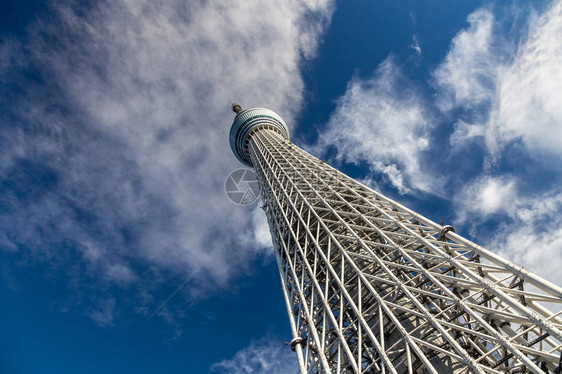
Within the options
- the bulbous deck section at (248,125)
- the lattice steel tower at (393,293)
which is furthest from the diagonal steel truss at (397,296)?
the bulbous deck section at (248,125)

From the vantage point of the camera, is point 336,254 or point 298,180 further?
point 298,180

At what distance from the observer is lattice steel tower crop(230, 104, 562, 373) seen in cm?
1164

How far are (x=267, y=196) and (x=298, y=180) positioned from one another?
24.5 ft

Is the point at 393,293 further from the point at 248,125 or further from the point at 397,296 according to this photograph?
the point at 248,125

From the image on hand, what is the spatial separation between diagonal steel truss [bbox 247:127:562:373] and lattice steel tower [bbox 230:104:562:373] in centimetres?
7

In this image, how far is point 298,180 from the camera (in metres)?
36.7

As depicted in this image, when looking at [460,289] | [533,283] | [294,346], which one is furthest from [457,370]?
[294,346]

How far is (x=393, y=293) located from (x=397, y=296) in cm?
58

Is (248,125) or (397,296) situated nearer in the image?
(397,296)

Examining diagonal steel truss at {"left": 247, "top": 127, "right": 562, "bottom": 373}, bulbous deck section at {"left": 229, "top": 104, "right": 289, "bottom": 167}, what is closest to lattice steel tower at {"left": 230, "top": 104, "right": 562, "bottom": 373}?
diagonal steel truss at {"left": 247, "top": 127, "right": 562, "bottom": 373}

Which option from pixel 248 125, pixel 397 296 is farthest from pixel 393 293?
pixel 248 125

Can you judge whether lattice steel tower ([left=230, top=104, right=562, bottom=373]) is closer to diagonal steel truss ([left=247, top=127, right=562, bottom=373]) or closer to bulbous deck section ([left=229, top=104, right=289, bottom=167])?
diagonal steel truss ([left=247, top=127, right=562, bottom=373])

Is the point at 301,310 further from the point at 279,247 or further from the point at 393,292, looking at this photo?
the point at 279,247

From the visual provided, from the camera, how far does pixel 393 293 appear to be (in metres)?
18.0
